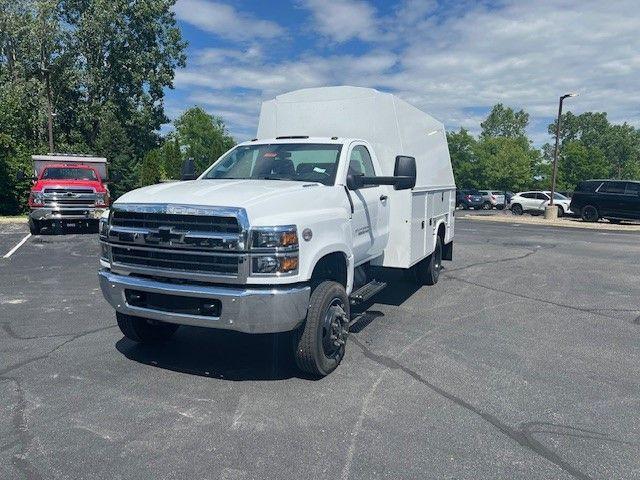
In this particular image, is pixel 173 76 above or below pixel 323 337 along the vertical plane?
above

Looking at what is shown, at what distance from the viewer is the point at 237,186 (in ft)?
15.3

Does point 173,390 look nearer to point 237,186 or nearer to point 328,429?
point 328,429

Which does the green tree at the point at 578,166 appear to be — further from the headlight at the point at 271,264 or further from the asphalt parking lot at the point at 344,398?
the headlight at the point at 271,264

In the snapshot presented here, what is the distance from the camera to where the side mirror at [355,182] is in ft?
17.0

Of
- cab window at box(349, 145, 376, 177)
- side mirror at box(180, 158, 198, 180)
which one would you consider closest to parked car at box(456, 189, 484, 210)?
cab window at box(349, 145, 376, 177)

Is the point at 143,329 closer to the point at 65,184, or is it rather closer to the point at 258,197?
the point at 258,197

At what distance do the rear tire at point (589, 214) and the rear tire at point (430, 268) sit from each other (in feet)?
62.2

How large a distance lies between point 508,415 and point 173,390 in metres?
2.64

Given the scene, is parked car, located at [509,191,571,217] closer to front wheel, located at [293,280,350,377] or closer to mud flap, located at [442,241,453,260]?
mud flap, located at [442,241,453,260]

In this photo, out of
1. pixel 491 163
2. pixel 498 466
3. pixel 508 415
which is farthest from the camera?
pixel 491 163

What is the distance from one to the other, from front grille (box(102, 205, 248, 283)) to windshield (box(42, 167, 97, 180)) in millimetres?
12962

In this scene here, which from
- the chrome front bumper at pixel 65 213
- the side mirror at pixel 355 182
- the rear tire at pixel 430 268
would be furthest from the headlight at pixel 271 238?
the chrome front bumper at pixel 65 213

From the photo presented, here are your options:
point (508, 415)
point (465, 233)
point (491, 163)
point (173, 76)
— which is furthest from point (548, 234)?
point (491, 163)

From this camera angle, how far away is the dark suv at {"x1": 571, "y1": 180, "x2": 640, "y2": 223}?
904 inches
